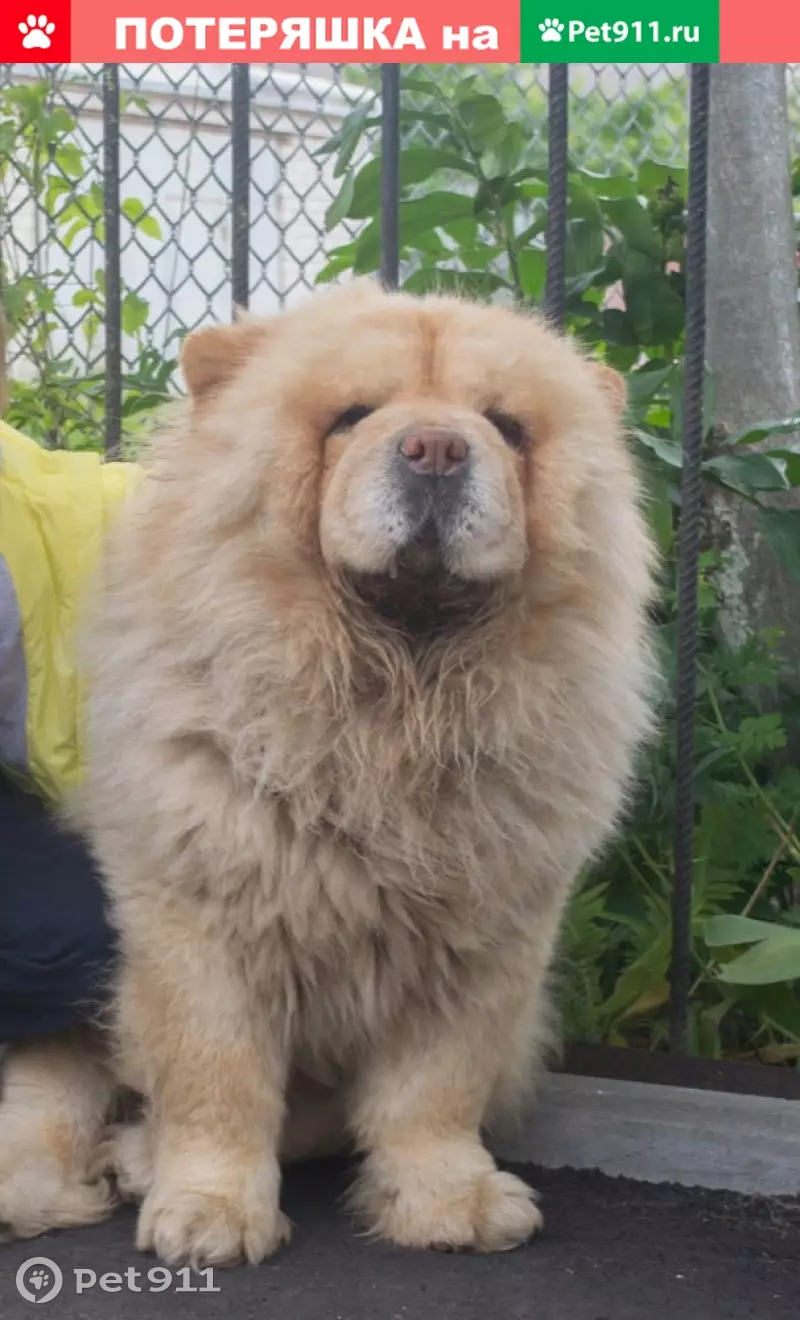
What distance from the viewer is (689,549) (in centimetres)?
227

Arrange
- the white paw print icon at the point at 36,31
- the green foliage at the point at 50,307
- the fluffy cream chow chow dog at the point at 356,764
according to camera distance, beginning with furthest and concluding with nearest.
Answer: the green foliage at the point at 50,307 < the white paw print icon at the point at 36,31 < the fluffy cream chow chow dog at the point at 356,764

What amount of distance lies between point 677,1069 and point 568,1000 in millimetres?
234

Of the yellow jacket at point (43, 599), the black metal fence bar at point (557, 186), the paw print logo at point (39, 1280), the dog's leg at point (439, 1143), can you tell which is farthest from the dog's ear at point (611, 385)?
the paw print logo at point (39, 1280)

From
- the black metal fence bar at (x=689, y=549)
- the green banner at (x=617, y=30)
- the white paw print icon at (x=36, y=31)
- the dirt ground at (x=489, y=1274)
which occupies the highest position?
the white paw print icon at (x=36, y=31)

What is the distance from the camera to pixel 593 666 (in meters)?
1.79

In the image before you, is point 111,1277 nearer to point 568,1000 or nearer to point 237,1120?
point 237,1120

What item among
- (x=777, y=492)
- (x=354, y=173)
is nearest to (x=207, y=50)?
(x=354, y=173)

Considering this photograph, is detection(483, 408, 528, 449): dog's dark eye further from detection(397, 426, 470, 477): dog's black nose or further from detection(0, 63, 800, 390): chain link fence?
detection(0, 63, 800, 390): chain link fence

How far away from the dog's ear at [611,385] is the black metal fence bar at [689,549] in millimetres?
359

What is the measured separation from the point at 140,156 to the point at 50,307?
1.75 m

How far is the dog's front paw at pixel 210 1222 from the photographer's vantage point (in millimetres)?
1590

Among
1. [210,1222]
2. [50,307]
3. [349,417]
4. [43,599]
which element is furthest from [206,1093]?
[50,307]

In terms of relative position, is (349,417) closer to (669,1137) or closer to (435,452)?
(435,452)

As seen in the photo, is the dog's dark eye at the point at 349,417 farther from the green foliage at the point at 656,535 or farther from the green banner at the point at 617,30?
the green banner at the point at 617,30
